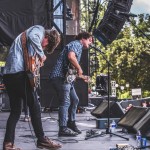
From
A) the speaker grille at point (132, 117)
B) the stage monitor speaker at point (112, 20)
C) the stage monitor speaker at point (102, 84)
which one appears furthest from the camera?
the stage monitor speaker at point (102, 84)

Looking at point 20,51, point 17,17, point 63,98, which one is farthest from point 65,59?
point 17,17

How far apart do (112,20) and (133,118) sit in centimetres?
488

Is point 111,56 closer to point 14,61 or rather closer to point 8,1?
point 8,1

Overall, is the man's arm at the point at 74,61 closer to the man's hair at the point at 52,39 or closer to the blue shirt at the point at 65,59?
the blue shirt at the point at 65,59

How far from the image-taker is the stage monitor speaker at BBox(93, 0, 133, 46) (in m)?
12.1

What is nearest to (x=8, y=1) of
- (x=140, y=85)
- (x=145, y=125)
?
(x=145, y=125)

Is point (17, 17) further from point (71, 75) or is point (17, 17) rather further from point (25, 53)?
point (25, 53)

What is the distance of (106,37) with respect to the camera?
12.7 metres

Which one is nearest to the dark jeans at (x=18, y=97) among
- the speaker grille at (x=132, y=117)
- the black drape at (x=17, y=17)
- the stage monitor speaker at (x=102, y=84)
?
the speaker grille at (x=132, y=117)

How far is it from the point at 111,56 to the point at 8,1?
3151 centimetres

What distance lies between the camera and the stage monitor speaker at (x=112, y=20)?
12.1m

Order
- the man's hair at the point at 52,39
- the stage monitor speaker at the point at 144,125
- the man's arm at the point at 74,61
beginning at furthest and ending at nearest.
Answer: the man's arm at the point at 74,61, the stage monitor speaker at the point at 144,125, the man's hair at the point at 52,39

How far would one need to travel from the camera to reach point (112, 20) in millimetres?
12211

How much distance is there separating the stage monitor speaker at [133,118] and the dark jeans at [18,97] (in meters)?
2.00
